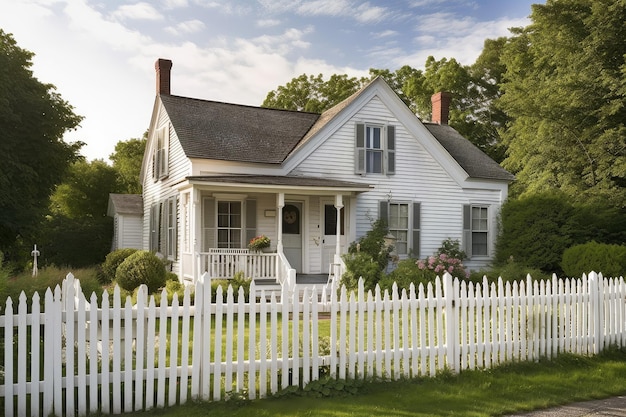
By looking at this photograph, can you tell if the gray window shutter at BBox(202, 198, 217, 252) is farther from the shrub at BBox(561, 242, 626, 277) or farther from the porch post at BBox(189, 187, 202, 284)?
the shrub at BBox(561, 242, 626, 277)

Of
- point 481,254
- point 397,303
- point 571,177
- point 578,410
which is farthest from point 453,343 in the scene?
point 571,177

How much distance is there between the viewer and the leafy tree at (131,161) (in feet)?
133

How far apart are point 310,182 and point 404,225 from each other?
4456 millimetres

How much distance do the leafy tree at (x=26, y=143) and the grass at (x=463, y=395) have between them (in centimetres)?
1907

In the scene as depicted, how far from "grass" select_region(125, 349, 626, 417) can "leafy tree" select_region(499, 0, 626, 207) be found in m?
16.8

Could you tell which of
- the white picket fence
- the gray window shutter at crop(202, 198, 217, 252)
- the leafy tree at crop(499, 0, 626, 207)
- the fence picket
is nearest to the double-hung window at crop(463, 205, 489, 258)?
the leafy tree at crop(499, 0, 626, 207)


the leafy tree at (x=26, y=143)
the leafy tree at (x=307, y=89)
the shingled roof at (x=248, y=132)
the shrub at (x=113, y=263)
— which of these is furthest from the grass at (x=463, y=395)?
the leafy tree at (x=307, y=89)

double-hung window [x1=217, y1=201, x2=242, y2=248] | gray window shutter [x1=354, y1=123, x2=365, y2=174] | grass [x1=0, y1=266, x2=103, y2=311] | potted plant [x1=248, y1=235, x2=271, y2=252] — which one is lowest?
grass [x1=0, y1=266, x2=103, y2=311]

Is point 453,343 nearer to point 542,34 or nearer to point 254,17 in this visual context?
point 254,17

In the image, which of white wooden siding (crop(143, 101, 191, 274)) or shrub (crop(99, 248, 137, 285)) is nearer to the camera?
white wooden siding (crop(143, 101, 191, 274))

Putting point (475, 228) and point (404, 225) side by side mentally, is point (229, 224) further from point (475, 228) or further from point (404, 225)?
point (475, 228)

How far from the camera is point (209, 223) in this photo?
1619 cm

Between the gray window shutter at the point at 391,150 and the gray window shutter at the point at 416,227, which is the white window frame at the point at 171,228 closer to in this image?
the gray window shutter at the point at 391,150

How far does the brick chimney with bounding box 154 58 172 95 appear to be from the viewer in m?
19.8
